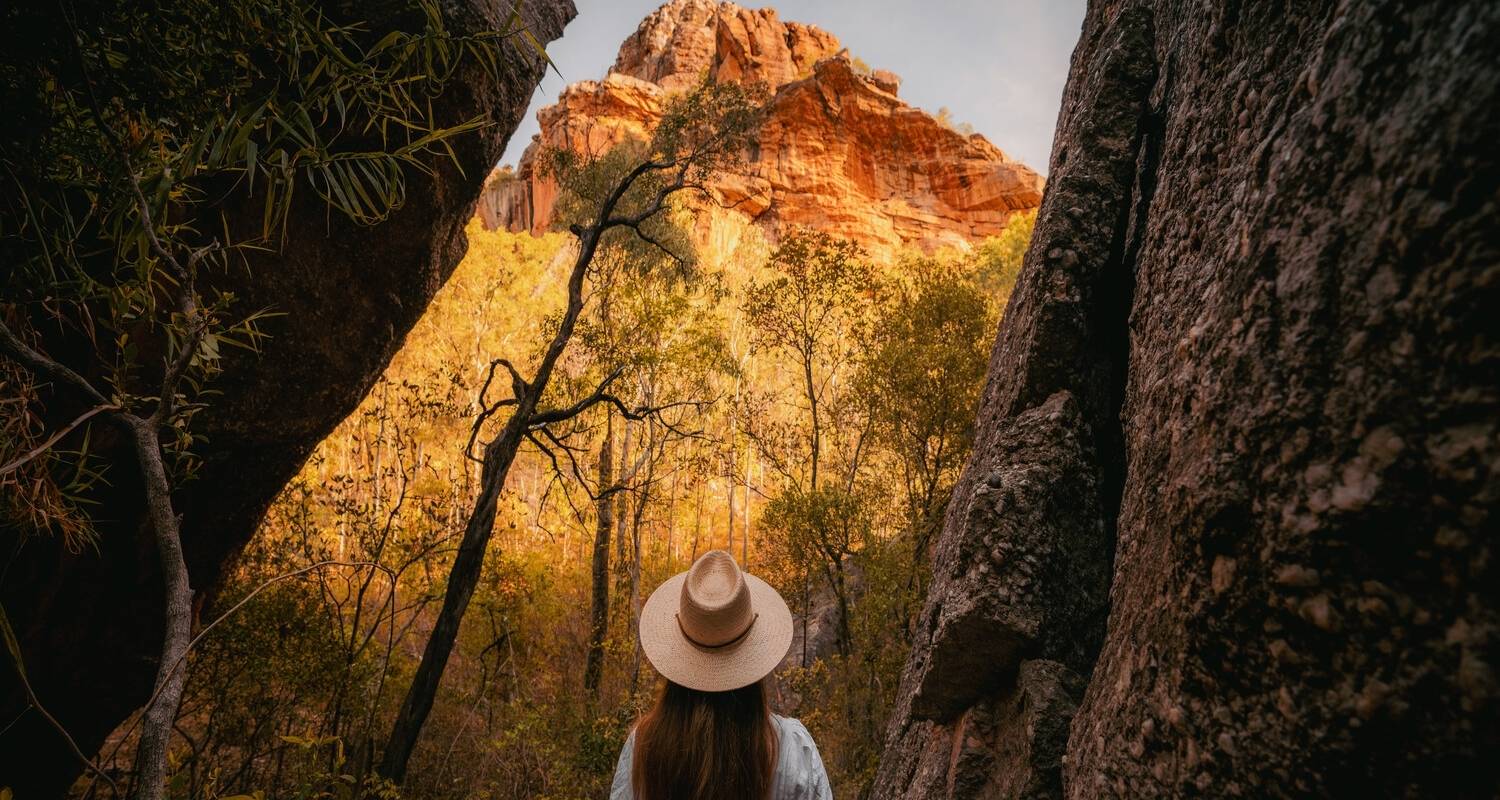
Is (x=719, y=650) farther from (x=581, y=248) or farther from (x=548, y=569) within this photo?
(x=548, y=569)

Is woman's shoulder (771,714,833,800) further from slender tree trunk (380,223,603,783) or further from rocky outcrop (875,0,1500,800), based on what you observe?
slender tree trunk (380,223,603,783)

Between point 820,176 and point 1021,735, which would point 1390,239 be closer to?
point 1021,735

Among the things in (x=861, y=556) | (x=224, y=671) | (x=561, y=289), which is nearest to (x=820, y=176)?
(x=561, y=289)

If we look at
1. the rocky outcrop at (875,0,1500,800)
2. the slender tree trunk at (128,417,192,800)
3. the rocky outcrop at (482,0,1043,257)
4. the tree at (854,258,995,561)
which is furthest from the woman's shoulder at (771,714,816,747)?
the rocky outcrop at (482,0,1043,257)

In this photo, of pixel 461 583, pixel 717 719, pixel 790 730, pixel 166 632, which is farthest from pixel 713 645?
pixel 461 583

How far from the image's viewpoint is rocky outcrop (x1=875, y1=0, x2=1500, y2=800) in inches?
27.0

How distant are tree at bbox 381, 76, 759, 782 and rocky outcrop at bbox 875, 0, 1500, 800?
4.08 m

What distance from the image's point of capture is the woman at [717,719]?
1619 millimetres

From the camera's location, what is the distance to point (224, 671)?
5.06m

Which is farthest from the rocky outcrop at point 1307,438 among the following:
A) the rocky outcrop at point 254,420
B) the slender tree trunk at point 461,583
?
the slender tree trunk at point 461,583

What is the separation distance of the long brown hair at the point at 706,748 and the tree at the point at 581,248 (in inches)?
135

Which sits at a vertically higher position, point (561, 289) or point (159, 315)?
point (561, 289)

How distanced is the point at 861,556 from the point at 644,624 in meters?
7.30

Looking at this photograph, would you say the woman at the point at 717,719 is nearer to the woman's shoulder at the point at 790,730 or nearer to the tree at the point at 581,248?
the woman's shoulder at the point at 790,730
